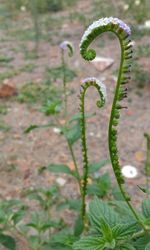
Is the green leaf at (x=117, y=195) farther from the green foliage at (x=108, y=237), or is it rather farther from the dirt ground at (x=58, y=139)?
the dirt ground at (x=58, y=139)

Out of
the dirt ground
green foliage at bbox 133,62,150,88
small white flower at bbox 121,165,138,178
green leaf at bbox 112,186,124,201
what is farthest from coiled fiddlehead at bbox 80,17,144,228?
green foliage at bbox 133,62,150,88

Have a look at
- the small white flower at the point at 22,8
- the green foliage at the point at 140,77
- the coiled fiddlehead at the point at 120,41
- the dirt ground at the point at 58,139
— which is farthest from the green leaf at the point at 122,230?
the small white flower at the point at 22,8

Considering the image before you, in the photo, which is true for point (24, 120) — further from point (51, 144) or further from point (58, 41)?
point (58, 41)

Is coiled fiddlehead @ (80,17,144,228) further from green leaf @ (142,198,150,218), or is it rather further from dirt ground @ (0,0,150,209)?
dirt ground @ (0,0,150,209)

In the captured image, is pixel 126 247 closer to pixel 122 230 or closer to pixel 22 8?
pixel 122 230

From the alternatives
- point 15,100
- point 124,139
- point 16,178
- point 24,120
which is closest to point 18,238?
point 16,178

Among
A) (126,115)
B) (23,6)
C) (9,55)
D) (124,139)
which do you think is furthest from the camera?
(23,6)
